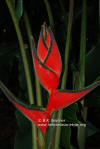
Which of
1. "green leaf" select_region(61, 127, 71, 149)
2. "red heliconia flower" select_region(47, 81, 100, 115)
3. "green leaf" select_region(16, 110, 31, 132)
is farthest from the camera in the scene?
"green leaf" select_region(16, 110, 31, 132)

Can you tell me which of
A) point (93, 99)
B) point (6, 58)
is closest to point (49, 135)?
point (93, 99)

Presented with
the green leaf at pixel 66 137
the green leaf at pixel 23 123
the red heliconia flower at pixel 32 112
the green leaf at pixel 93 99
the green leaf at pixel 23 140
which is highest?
the red heliconia flower at pixel 32 112

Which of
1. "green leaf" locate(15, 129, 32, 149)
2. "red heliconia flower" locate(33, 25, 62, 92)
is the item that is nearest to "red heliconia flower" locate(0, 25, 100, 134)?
"red heliconia flower" locate(33, 25, 62, 92)

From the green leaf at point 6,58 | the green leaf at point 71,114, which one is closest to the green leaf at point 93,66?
the green leaf at point 71,114

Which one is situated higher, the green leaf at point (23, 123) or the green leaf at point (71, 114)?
the green leaf at point (71, 114)

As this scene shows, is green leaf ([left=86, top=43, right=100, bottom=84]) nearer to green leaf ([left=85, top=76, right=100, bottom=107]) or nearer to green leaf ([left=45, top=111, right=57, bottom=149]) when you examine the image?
green leaf ([left=85, top=76, right=100, bottom=107])

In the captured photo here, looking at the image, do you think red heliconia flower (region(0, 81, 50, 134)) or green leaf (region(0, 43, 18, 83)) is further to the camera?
green leaf (region(0, 43, 18, 83))

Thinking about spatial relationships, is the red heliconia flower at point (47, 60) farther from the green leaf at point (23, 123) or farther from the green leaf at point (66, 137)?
the green leaf at point (23, 123)
